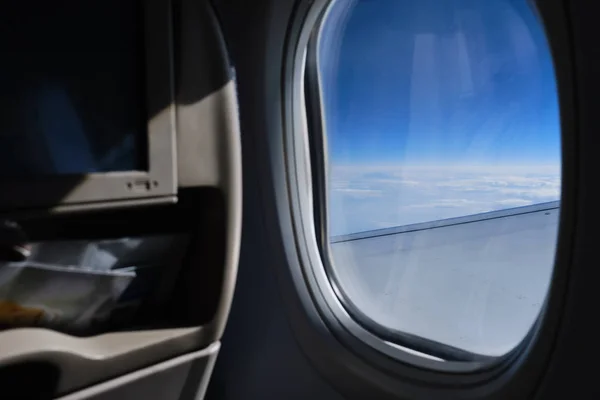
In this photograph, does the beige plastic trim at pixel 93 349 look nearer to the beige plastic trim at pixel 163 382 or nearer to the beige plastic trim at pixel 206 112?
the beige plastic trim at pixel 163 382

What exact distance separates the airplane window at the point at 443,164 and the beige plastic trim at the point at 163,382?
0.50m

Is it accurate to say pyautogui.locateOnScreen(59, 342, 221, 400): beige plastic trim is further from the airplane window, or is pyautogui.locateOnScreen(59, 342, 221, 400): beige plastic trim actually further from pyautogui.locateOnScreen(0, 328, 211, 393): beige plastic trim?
the airplane window

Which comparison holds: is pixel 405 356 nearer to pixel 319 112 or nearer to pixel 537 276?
pixel 537 276

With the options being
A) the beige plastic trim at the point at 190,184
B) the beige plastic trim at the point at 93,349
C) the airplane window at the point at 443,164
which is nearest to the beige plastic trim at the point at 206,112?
the beige plastic trim at the point at 190,184

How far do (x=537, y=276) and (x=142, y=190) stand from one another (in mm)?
759

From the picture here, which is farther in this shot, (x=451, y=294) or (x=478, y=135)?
(x=451, y=294)

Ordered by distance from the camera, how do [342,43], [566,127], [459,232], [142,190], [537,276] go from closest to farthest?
[566,127] → [142,190] → [537,276] → [459,232] → [342,43]

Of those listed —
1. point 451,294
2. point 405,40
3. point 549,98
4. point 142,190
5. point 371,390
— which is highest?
point 405,40

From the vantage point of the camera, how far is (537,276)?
1.16 metres

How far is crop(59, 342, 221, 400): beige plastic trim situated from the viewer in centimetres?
107

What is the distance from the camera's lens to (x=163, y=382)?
3.81ft

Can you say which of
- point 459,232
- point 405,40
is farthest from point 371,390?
point 405,40

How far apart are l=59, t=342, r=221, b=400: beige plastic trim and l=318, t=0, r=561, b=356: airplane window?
503 millimetres

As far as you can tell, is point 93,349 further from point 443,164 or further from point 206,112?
point 443,164
